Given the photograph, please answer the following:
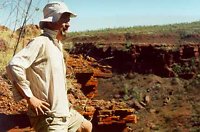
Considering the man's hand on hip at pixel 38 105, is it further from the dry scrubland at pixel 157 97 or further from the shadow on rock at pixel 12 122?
the dry scrubland at pixel 157 97

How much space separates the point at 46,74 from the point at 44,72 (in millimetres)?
19

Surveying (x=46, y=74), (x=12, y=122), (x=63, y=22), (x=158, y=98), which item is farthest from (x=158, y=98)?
(x=46, y=74)

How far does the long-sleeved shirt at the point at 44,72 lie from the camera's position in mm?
3357

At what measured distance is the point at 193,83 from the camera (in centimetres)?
3684

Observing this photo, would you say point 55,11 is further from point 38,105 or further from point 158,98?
point 158,98

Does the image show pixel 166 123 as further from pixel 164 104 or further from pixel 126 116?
pixel 126 116

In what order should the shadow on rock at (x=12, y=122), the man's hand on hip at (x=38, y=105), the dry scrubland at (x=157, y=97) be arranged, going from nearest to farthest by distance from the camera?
the man's hand on hip at (x=38, y=105), the shadow on rock at (x=12, y=122), the dry scrubland at (x=157, y=97)

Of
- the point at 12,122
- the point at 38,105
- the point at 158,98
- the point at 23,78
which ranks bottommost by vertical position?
the point at 158,98

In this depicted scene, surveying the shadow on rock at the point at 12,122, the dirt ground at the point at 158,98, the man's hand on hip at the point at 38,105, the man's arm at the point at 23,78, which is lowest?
the dirt ground at the point at 158,98

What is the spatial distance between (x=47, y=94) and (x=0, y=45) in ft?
33.7

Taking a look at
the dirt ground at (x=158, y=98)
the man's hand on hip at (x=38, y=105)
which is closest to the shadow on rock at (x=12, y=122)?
the man's hand on hip at (x=38, y=105)

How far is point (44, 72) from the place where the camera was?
3.46m

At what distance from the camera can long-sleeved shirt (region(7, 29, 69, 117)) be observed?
3357 millimetres

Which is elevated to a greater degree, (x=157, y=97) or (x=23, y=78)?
(x=23, y=78)
